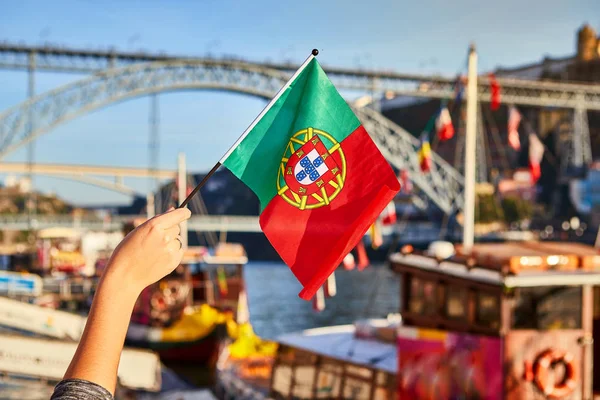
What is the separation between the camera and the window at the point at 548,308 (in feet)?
20.5

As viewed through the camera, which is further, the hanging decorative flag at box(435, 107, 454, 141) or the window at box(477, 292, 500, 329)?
the hanging decorative flag at box(435, 107, 454, 141)

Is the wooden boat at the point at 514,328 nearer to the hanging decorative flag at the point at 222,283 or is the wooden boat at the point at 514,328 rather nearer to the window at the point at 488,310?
the window at the point at 488,310

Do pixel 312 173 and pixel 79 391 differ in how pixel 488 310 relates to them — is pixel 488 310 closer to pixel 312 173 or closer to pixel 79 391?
pixel 312 173

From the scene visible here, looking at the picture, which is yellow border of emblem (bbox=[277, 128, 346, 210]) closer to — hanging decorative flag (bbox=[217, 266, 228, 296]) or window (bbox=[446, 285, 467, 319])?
window (bbox=[446, 285, 467, 319])

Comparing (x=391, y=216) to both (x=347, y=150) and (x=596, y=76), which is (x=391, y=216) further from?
(x=596, y=76)

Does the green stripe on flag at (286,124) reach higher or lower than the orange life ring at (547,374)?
higher

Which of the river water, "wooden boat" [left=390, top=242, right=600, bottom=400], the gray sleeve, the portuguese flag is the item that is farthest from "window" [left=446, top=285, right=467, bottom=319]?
the river water

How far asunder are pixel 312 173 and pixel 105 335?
Answer: 122cm

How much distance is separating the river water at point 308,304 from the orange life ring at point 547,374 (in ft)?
41.8

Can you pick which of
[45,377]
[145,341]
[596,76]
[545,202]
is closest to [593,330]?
[45,377]

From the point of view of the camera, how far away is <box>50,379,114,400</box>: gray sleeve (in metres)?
1.23

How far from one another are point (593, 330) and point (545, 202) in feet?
198

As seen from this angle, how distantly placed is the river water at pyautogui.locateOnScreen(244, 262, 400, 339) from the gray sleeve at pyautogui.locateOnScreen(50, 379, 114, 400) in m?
18.1

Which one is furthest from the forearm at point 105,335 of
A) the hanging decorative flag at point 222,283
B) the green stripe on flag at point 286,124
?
the hanging decorative flag at point 222,283
